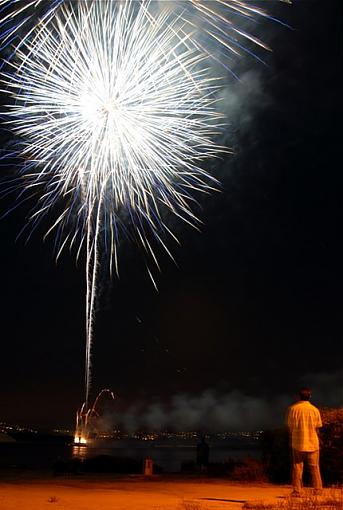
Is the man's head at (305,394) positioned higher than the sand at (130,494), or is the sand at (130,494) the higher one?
the man's head at (305,394)

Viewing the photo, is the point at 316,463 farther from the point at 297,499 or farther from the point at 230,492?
the point at 230,492

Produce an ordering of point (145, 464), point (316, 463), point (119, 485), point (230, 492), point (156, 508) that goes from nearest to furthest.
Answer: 1. point (156, 508)
2. point (316, 463)
3. point (230, 492)
4. point (119, 485)
5. point (145, 464)

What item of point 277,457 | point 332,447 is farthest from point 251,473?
point 332,447

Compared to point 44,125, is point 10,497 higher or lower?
lower

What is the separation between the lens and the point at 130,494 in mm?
9219

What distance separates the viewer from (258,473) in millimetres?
11820

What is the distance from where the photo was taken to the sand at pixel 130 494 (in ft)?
25.4

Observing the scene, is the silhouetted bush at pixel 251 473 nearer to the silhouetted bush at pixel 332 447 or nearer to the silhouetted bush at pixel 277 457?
the silhouetted bush at pixel 277 457

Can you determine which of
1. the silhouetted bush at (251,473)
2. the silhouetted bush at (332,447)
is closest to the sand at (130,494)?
the silhouetted bush at (251,473)

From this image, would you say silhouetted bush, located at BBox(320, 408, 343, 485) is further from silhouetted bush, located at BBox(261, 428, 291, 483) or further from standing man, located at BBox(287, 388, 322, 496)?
standing man, located at BBox(287, 388, 322, 496)

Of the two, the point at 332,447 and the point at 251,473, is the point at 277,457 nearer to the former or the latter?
the point at 251,473

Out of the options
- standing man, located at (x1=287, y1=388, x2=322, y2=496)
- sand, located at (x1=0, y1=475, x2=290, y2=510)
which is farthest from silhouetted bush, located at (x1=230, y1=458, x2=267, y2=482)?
standing man, located at (x1=287, y1=388, x2=322, y2=496)

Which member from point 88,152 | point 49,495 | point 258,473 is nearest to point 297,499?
point 49,495

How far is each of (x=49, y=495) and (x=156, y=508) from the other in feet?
6.74
